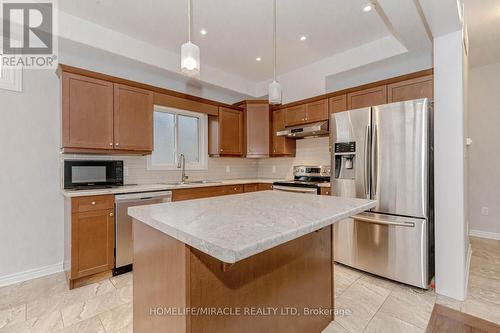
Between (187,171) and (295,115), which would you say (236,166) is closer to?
(187,171)

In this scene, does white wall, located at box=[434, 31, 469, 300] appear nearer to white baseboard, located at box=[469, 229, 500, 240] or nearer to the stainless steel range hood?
the stainless steel range hood

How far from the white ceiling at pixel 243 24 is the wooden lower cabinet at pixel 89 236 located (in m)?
1.99

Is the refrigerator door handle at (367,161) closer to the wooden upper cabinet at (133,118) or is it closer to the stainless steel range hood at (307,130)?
the stainless steel range hood at (307,130)

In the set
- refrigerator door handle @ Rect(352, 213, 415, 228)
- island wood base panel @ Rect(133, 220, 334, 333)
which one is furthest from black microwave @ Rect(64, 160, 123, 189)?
refrigerator door handle @ Rect(352, 213, 415, 228)

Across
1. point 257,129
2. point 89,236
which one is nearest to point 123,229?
point 89,236

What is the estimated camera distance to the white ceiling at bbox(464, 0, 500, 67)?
2506mm

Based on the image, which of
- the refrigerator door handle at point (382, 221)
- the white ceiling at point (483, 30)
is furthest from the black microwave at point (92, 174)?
the white ceiling at point (483, 30)

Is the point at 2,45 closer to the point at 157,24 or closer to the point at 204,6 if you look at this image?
the point at 157,24

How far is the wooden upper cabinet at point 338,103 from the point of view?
335 centimetres

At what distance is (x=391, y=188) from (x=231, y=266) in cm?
205

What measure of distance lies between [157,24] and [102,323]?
3.02 m

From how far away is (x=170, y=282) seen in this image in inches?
44.1

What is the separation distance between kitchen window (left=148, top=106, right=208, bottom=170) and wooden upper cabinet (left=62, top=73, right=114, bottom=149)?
0.84 m

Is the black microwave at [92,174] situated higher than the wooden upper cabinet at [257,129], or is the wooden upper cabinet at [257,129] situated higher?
the wooden upper cabinet at [257,129]
